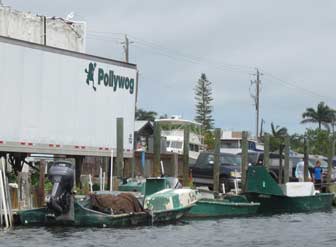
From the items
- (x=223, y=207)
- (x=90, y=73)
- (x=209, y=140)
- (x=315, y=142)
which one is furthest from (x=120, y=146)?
(x=315, y=142)

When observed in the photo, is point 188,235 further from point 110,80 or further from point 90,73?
point 110,80

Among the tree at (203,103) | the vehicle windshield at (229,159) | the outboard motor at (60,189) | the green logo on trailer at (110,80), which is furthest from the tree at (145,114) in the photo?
the outboard motor at (60,189)

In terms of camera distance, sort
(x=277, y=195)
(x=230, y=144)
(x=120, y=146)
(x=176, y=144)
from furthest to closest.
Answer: (x=230, y=144)
(x=176, y=144)
(x=277, y=195)
(x=120, y=146)

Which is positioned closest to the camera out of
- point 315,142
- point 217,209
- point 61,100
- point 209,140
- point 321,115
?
point 61,100

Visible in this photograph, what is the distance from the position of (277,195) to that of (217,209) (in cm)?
440

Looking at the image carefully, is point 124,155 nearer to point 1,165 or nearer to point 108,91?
point 108,91

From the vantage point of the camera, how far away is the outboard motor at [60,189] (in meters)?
23.5

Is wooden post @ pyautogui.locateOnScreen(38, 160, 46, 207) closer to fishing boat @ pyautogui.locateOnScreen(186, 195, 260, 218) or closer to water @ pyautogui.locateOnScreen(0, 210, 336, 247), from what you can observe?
water @ pyautogui.locateOnScreen(0, 210, 336, 247)

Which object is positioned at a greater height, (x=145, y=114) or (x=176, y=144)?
(x=145, y=114)

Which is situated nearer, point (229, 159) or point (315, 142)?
point (229, 159)

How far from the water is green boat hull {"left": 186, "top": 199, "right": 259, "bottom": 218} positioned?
0.76 meters

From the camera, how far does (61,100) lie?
2855 cm

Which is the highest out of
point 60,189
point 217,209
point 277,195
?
point 60,189

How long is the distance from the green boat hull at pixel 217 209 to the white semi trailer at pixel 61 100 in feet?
13.1
